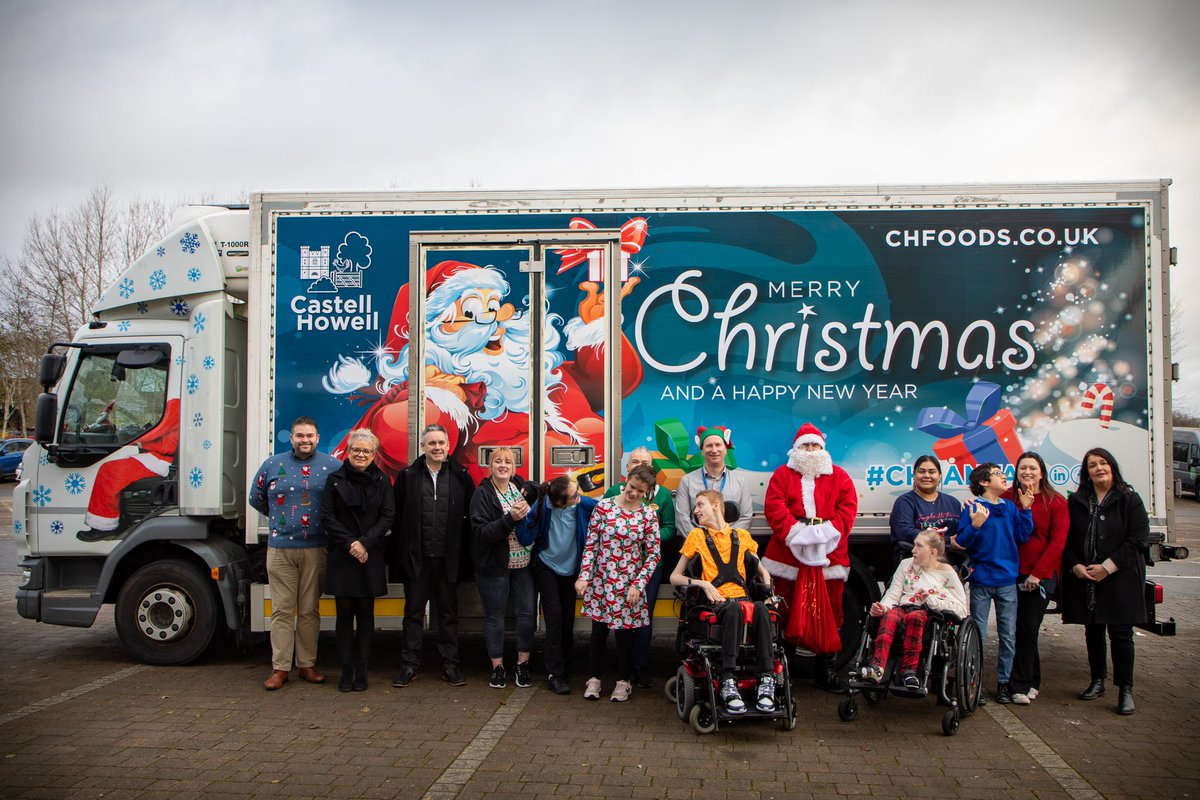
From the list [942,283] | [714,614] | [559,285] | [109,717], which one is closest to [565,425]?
[559,285]

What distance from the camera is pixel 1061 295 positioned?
6.32 m

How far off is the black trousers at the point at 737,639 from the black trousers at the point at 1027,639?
6.16 ft

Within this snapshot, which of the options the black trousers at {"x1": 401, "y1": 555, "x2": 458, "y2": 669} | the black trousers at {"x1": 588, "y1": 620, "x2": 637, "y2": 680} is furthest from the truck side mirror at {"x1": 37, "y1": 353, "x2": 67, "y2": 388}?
the black trousers at {"x1": 588, "y1": 620, "x2": 637, "y2": 680}

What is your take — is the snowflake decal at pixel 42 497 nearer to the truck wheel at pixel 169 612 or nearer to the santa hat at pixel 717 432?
the truck wheel at pixel 169 612

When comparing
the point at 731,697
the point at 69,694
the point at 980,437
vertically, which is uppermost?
the point at 980,437

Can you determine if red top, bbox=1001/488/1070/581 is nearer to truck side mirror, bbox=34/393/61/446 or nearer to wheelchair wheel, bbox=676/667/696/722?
wheelchair wheel, bbox=676/667/696/722

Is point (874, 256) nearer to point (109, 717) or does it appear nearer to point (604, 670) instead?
point (604, 670)

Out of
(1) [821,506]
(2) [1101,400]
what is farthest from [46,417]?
(2) [1101,400]

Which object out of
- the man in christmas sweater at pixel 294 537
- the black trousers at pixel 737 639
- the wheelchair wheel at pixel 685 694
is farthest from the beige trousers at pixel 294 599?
the black trousers at pixel 737 639

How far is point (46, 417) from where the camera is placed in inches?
264

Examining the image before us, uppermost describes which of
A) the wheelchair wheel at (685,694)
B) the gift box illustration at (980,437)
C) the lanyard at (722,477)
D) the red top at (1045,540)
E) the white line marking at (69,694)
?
the gift box illustration at (980,437)

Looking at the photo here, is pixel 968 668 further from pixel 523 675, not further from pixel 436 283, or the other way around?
pixel 436 283

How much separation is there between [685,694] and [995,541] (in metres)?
2.26

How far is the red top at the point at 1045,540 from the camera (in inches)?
230
